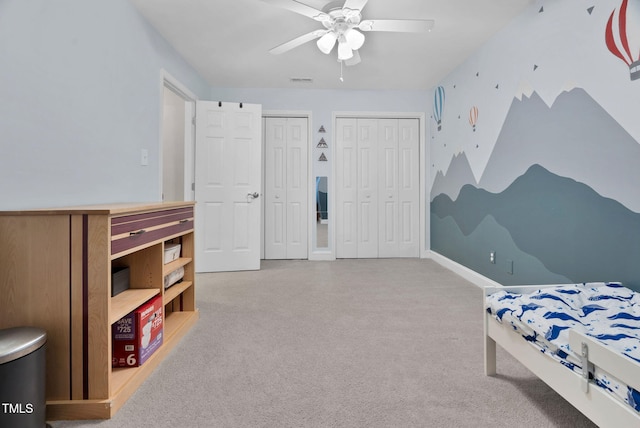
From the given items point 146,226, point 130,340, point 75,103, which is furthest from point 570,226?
point 75,103

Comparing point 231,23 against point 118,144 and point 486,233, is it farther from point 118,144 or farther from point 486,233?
point 486,233

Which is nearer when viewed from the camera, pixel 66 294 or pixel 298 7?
pixel 66 294

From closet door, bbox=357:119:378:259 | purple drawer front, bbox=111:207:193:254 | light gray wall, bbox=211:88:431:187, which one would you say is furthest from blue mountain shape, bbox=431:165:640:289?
purple drawer front, bbox=111:207:193:254

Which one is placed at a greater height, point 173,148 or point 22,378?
point 173,148

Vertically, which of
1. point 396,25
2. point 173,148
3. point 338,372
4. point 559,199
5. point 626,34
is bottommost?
point 338,372

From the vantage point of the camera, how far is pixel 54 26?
1675 mm

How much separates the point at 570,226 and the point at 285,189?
3284 millimetres

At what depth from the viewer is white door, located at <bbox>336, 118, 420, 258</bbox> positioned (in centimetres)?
464

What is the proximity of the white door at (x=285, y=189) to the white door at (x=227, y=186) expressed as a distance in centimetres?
70

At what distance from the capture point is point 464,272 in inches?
138

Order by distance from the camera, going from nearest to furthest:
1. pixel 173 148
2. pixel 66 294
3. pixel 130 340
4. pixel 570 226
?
pixel 66 294
pixel 130 340
pixel 570 226
pixel 173 148

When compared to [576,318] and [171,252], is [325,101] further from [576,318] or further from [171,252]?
[576,318]

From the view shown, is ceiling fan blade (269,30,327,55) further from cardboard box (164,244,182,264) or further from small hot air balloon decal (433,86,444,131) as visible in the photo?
small hot air balloon decal (433,86,444,131)

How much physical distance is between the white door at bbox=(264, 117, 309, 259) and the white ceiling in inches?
24.2
